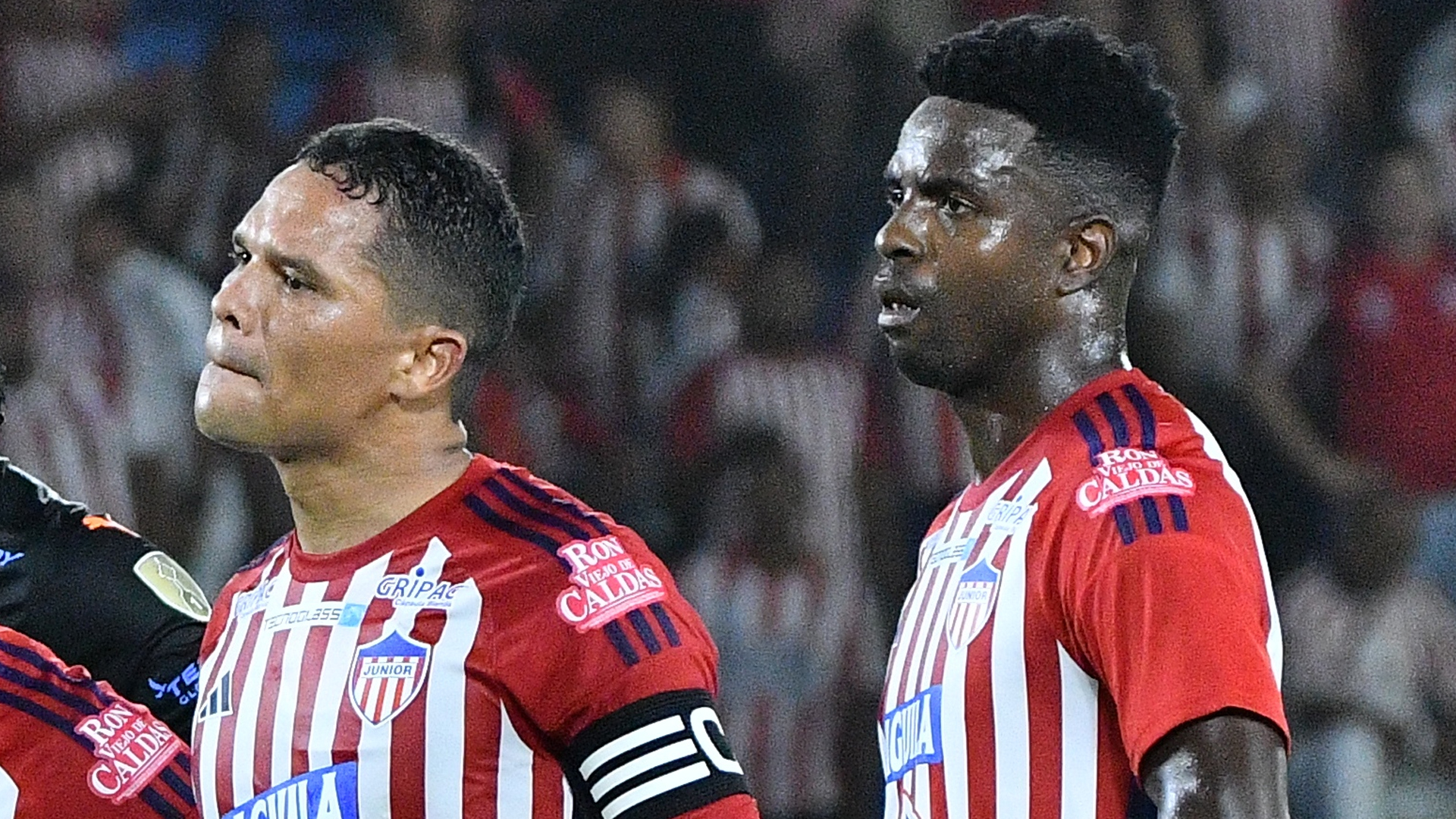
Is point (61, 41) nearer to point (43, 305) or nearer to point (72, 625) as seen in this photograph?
point (43, 305)

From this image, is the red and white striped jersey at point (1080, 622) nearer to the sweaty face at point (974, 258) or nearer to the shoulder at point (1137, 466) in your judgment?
the shoulder at point (1137, 466)

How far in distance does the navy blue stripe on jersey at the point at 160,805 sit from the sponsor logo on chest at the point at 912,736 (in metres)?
0.80

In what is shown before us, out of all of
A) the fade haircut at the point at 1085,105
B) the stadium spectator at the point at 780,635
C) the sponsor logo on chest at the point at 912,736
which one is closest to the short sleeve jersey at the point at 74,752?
the sponsor logo on chest at the point at 912,736

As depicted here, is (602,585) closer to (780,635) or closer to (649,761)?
(649,761)

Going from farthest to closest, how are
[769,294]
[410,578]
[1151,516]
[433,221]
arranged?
[769,294]
[433,221]
[410,578]
[1151,516]

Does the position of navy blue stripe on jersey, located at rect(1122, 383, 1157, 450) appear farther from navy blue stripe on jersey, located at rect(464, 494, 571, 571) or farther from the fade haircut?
navy blue stripe on jersey, located at rect(464, 494, 571, 571)

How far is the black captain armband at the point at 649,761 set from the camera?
2.04 meters

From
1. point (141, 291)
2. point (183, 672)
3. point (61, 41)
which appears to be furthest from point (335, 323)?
point (61, 41)

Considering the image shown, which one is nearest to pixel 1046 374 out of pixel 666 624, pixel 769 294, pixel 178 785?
pixel 666 624

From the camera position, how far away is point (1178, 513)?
200 cm

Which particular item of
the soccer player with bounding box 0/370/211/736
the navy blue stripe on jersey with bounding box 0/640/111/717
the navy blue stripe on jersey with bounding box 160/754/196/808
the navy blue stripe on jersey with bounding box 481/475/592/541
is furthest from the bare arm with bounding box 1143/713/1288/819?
the soccer player with bounding box 0/370/211/736

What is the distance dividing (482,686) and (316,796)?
0.68 ft

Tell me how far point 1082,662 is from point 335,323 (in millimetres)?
852

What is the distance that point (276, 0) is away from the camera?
20.6 feet
